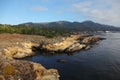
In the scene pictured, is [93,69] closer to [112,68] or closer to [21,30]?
[112,68]

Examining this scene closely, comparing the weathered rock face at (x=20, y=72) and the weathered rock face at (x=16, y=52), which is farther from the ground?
the weathered rock face at (x=20, y=72)

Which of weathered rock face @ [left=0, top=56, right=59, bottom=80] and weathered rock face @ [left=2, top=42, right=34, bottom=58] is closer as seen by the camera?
weathered rock face @ [left=0, top=56, right=59, bottom=80]

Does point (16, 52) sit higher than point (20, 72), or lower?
→ lower

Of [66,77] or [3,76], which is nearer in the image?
[3,76]

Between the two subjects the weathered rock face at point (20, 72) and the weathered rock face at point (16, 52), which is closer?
the weathered rock face at point (20, 72)

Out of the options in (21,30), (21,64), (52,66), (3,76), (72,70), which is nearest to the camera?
(3,76)

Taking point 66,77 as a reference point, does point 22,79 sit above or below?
above

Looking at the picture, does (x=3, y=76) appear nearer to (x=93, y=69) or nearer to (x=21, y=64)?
(x=21, y=64)

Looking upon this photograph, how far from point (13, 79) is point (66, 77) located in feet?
55.6

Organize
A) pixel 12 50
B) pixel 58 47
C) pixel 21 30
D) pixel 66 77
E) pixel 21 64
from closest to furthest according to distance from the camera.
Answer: pixel 21 64, pixel 66 77, pixel 12 50, pixel 58 47, pixel 21 30

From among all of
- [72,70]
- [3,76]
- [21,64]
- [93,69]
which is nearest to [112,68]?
[93,69]

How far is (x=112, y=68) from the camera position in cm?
5628

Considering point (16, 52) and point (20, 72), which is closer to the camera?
point (20, 72)

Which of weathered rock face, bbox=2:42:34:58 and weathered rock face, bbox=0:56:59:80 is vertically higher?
weathered rock face, bbox=0:56:59:80
